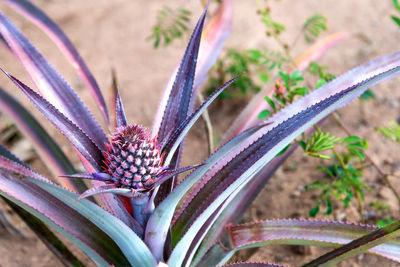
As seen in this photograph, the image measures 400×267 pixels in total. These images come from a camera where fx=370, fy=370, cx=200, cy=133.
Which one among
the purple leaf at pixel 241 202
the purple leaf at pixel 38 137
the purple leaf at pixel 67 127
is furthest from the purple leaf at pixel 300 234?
the purple leaf at pixel 38 137

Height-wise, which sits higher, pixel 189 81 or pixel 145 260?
pixel 189 81

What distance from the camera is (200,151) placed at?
195cm

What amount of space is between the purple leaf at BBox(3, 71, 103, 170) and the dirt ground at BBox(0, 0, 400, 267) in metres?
0.76

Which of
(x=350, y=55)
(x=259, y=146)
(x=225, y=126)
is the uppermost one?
(x=350, y=55)

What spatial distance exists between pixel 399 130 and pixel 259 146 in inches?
25.8

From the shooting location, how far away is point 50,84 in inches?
41.1

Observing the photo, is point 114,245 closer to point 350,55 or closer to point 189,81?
point 189,81

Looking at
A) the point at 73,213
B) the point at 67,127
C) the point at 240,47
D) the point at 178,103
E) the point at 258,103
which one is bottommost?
the point at 73,213

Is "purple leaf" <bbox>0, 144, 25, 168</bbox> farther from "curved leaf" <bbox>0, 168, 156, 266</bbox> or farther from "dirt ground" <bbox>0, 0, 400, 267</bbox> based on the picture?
"dirt ground" <bbox>0, 0, 400, 267</bbox>

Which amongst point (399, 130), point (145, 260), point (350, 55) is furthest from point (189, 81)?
point (350, 55)

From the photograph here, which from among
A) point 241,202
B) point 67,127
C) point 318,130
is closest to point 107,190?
point 67,127

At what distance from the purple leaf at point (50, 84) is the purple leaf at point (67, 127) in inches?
4.6

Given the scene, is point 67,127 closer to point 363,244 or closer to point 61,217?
point 61,217

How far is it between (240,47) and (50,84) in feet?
5.20
